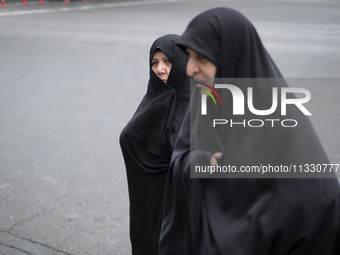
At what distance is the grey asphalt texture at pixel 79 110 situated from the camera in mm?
4633

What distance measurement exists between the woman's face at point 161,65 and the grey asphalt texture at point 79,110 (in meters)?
1.62

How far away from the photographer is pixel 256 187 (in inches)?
82.9

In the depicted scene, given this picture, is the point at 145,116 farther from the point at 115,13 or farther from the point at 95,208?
the point at 115,13

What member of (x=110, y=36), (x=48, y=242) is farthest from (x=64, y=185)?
(x=110, y=36)

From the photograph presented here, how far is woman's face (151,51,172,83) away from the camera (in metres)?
3.29

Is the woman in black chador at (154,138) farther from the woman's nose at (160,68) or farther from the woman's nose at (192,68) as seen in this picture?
the woman's nose at (192,68)

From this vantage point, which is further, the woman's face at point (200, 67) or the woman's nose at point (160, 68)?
the woman's nose at point (160, 68)

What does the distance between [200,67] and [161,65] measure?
1.20m

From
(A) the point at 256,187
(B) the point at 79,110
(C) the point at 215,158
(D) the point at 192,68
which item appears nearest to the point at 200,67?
(D) the point at 192,68

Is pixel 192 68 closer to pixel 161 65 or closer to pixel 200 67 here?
pixel 200 67

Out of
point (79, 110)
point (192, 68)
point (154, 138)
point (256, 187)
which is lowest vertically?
point (79, 110)

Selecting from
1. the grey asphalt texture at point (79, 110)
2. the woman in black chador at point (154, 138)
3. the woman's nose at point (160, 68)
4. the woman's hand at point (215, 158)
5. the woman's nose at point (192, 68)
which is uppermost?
the woman's nose at point (192, 68)

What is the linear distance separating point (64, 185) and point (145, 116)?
237 cm

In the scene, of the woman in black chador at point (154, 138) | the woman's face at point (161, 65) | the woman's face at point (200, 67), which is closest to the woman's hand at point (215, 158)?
the woman's face at point (200, 67)
